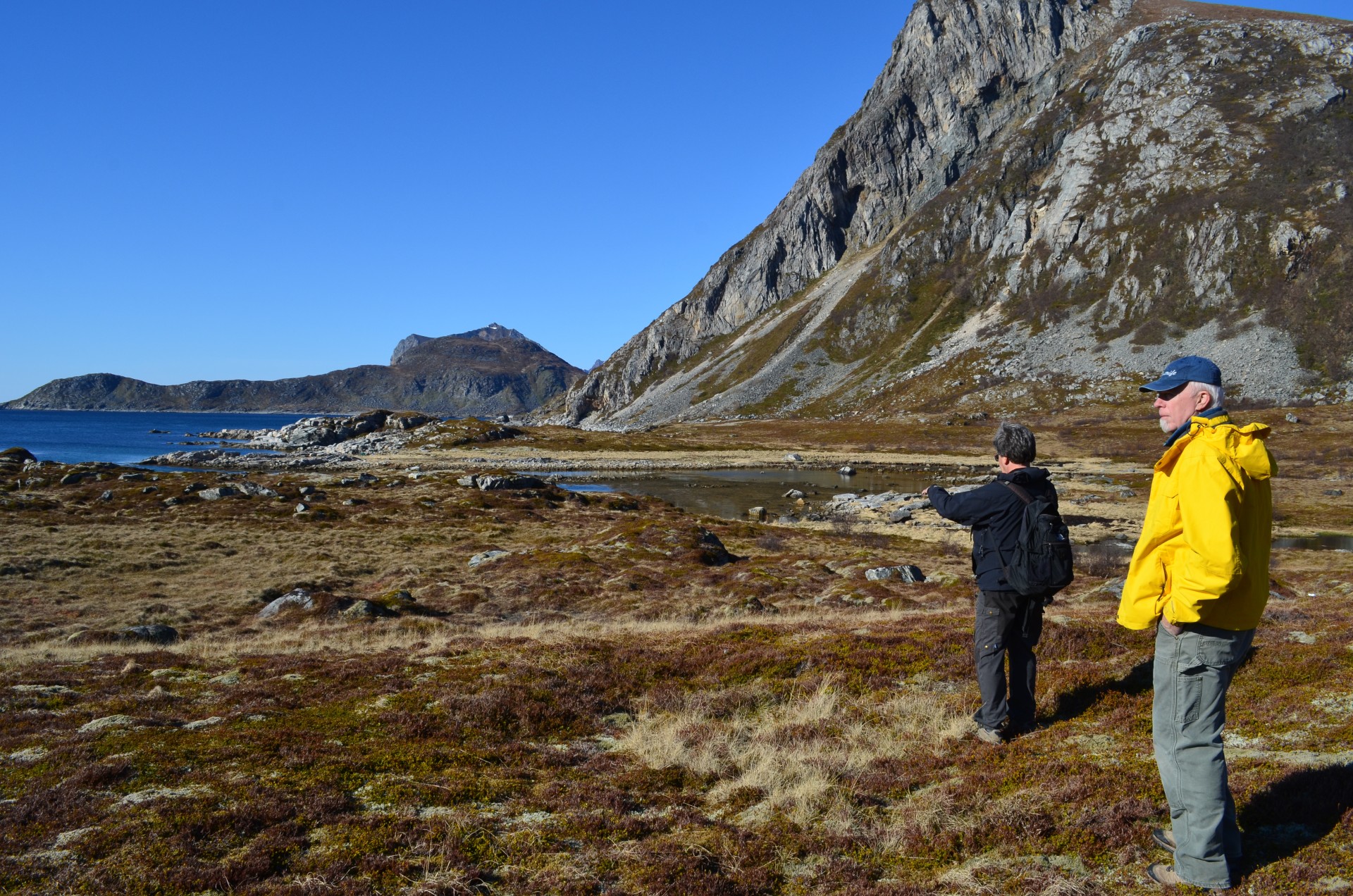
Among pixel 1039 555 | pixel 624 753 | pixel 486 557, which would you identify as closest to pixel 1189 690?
pixel 1039 555

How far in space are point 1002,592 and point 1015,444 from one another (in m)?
1.82

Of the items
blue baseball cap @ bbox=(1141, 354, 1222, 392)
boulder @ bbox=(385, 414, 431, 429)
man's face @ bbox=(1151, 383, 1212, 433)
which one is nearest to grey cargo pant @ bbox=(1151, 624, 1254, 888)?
man's face @ bbox=(1151, 383, 1212, 433)

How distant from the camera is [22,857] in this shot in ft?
21.0

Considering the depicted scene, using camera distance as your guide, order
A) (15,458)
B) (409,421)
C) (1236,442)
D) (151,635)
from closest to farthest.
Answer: (1236,442)
(151,635)
(15,458)
(409,421)

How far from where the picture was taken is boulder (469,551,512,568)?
118 feet

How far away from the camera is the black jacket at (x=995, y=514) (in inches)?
329

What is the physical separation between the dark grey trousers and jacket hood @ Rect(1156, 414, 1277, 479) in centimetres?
361

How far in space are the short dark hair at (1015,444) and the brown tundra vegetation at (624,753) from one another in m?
3.51

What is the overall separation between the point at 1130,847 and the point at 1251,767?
2.18m

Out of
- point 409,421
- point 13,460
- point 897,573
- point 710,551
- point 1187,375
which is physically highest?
point 409,421

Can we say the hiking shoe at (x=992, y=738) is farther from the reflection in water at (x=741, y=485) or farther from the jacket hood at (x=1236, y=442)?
the reflection in water at (x=741, y=485)

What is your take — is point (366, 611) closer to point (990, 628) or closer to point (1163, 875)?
point (990, 628)

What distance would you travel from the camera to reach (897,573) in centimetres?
3033

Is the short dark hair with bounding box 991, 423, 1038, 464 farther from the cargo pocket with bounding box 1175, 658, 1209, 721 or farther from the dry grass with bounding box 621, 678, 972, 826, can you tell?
the dry grass with bounding box 621, 678, 972, 826
